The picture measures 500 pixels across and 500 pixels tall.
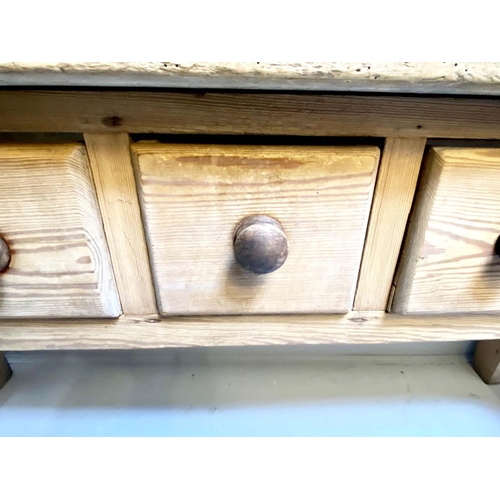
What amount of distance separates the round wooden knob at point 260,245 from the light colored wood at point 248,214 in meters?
0.02

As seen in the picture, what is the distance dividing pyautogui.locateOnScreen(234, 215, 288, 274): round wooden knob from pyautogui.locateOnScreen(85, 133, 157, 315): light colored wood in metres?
0.10

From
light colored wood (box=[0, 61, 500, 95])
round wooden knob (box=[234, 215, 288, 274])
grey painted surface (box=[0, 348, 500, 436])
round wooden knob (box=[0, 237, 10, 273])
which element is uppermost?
light colored wood (box=[0, 61, 500, 95])

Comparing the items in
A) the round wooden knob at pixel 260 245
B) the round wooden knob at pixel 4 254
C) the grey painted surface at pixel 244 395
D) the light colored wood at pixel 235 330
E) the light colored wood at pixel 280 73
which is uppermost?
the light colored wood at pixel 280 73

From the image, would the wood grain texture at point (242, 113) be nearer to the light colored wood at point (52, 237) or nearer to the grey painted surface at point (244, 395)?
the light colored wood at point (52, 237)

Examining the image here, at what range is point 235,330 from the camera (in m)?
0.40

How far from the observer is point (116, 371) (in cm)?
67

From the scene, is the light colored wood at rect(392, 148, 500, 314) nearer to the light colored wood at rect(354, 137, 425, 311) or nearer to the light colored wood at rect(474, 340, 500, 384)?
the light colored wood at rect(354, 137, 425, 311)

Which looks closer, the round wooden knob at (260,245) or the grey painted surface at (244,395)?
the round wooden knob at (260,245)

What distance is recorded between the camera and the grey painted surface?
56 centimetres

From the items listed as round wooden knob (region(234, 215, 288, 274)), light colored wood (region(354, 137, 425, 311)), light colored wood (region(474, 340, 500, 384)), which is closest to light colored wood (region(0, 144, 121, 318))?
round wooden knob (region(234, 215, 288, 274))

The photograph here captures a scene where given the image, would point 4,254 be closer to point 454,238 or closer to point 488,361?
point 454,238

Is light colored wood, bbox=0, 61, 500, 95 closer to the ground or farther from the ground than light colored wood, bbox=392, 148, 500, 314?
farther from the ground

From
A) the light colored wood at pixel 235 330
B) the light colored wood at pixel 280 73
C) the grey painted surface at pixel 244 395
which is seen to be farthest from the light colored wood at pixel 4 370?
the light colored wood at pixel 280 73

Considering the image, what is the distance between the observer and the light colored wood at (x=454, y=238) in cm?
31
